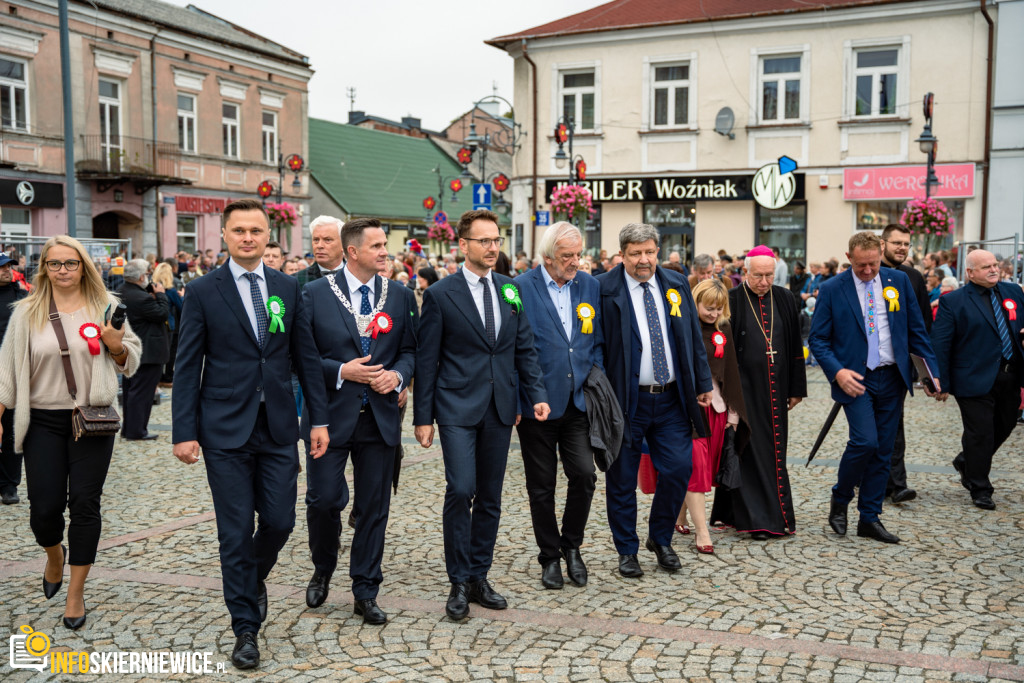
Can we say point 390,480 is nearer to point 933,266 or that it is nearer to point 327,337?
point 327,337

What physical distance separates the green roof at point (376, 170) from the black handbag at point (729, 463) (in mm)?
37605

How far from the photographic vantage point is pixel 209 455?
176 inches

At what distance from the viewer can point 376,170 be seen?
1930 inches

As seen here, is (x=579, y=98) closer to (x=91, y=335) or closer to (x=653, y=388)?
(x=653, y=388)

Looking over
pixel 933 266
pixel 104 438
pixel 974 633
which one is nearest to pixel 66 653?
pixel 104 438

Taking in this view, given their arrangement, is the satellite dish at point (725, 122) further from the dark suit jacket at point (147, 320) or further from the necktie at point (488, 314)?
the necktie at point (488, 314)

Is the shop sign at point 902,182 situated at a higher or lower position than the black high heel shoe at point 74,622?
higher

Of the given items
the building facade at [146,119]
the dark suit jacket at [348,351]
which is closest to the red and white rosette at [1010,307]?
the dark suit jacket at [348,351]

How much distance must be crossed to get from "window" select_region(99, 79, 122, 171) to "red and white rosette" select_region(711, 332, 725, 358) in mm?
25252

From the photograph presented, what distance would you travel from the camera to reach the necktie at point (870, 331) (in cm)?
660

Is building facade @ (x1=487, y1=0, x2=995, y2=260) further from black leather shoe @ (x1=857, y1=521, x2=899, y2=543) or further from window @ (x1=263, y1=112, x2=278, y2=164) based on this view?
black leather shoe @ (x1=857, y1=521, x2=899, y2=543)

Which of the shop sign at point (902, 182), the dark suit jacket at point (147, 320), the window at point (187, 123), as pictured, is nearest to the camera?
the dark suit jacket at point (147, 320)

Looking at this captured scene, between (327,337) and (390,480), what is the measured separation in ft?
2.62

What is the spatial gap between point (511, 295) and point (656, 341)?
1.05 meters
